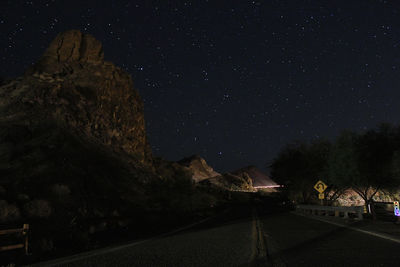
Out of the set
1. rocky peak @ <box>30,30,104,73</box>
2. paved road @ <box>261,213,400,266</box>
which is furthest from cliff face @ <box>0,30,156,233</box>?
paved road @ <box>261,213,400,266</box>

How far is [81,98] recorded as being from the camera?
58625 millimetres

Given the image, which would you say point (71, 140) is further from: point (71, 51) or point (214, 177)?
point (214, 177)

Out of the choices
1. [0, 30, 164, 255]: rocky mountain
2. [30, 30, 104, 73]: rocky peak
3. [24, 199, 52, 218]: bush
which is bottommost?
[24, 199, 52, 218]: bush

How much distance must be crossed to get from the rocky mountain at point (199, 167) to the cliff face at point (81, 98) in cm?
10130

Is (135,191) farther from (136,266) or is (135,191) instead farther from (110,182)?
(136,266)

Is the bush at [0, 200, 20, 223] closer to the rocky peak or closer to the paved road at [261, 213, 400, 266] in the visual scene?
the paved road at [261, 213, 400, 266]

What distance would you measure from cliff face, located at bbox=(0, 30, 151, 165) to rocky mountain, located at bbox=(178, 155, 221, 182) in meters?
101

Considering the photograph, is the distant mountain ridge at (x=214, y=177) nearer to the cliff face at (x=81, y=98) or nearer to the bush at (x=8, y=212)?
the cliff face at (x=81, y=98)

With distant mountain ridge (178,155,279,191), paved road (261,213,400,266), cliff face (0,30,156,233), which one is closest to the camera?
paved road (261,213,400,266)

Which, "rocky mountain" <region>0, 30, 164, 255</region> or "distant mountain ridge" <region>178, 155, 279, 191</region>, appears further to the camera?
"distant mountain ridge" <region>178, 155, 279, 191</region>

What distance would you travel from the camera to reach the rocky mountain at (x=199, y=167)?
6891 inches

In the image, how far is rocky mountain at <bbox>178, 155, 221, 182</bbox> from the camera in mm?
175025

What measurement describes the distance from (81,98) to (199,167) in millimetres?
129041

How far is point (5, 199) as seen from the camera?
26.8 m
